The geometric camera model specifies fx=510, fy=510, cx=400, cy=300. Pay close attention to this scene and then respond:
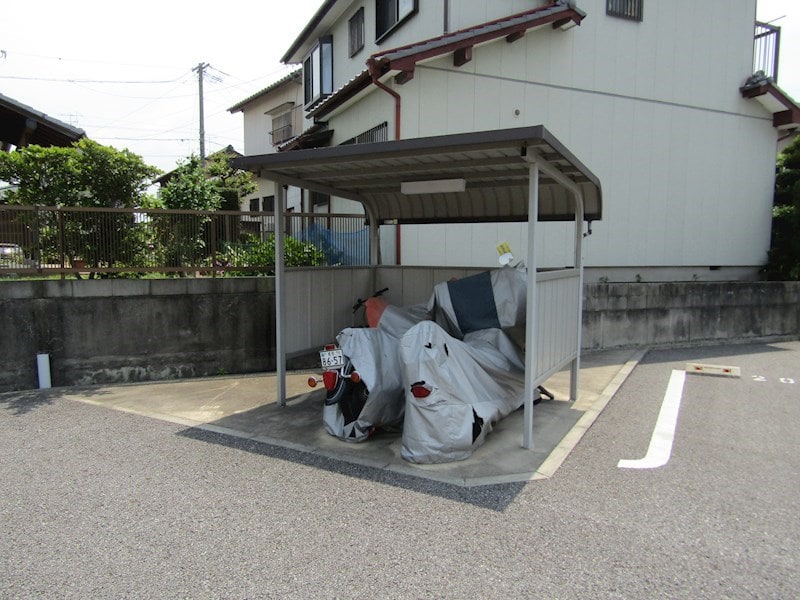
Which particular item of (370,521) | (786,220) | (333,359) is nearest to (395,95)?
(333,359)

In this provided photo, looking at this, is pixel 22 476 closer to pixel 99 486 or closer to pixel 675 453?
pixel 99 486

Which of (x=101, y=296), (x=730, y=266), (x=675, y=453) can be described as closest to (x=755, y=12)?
(x=730, y=266)

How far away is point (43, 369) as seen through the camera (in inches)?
233

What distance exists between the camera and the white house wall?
321 inches

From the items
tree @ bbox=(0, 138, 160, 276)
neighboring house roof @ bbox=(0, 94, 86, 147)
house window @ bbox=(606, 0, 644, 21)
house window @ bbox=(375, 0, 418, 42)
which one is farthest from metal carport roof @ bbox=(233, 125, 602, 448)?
neighboring house roof @ bbox=(0, 94, 86, 147)

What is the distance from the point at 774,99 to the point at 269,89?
590 inches

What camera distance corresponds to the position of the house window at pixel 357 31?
11.1 metres

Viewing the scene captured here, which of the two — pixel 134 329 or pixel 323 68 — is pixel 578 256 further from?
pixel 323 68

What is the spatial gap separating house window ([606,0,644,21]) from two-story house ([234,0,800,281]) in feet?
0.08

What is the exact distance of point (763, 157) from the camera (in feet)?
35.4

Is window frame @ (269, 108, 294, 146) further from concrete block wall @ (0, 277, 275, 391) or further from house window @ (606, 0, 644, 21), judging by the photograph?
concrete block wall @ (0, 277, 275, 391)

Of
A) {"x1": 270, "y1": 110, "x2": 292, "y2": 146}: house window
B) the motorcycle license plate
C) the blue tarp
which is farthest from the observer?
{"x1": 270, "y1": 110, "x2": 292, "y2": 146}: house window

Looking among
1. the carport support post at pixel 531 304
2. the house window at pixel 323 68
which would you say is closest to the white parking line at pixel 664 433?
the carport support post at pixel 531 304

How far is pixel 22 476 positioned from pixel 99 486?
2.15 ft
